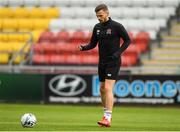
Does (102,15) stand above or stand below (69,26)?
below

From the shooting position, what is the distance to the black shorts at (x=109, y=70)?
11016 mm

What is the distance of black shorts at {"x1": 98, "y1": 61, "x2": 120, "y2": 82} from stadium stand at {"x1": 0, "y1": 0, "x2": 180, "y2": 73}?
33.7ft

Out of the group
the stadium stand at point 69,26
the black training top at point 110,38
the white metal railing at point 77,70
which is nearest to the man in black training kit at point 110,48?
the black training top at point 110,38

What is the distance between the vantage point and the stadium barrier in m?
19.0

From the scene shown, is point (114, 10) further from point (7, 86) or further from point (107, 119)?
point (107, 119)

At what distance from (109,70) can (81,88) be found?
8.37m

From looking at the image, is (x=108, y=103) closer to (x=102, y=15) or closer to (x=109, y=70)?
(x=109, y=70)

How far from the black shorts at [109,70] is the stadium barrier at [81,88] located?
7.91 meters

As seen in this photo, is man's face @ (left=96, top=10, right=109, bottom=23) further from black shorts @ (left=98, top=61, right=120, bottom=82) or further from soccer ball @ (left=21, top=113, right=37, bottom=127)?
soccer ball @ (left=21, top=113, right=37, bottom=127)

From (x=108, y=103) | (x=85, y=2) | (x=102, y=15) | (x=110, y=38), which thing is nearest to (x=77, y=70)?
(x=85, y=2)

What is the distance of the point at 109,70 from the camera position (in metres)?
11.0

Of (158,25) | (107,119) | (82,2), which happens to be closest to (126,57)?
(158,25)

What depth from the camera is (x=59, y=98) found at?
63.6ft

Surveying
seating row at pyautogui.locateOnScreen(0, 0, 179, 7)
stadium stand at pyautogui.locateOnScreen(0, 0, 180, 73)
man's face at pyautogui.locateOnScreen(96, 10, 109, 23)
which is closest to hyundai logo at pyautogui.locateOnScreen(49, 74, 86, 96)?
stadium stand at pyautogui.locateOnScreen(0, 0, 180, 73)
